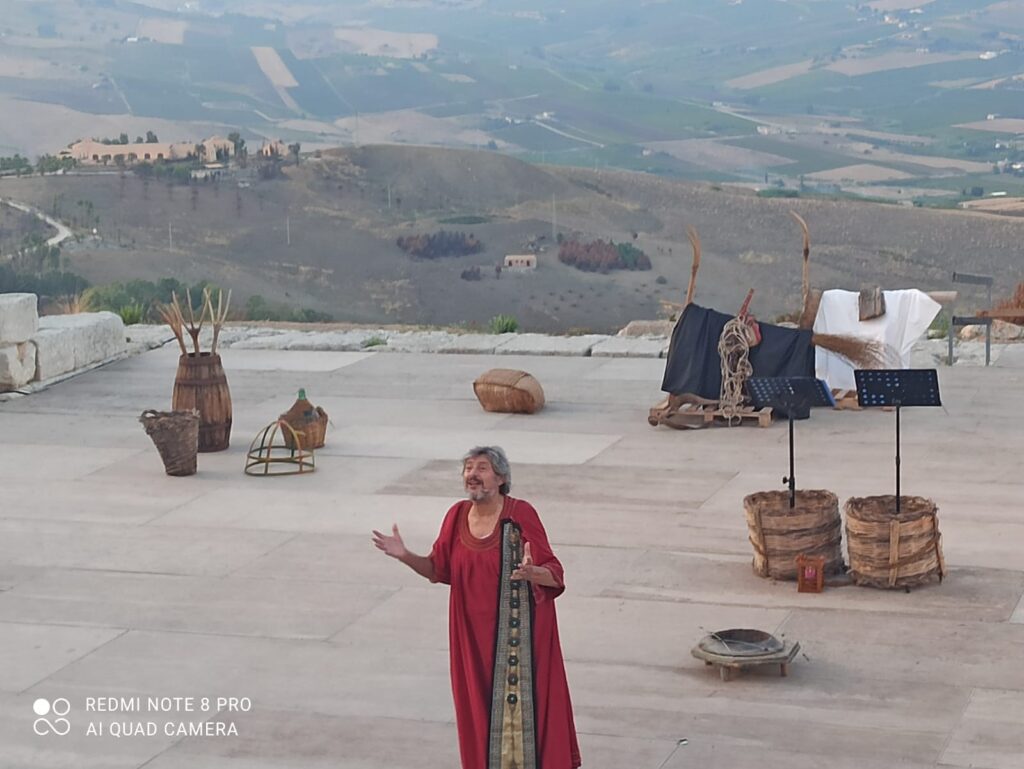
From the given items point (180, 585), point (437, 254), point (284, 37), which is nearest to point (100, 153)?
point (437, 254)

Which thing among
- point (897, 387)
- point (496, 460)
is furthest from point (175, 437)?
point (496, 460)

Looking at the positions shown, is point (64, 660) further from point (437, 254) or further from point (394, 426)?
point (437, 254)

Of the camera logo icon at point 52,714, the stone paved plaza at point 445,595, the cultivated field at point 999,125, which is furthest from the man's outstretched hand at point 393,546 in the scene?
the cultivated field at point 999,125

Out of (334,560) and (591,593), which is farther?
(334,560)

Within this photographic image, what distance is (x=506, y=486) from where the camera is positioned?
722 centimetres

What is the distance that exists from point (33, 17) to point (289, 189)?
104474mm

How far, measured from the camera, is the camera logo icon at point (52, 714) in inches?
339

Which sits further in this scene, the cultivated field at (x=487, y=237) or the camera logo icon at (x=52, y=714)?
the cultivated field at (x=487, y=237)

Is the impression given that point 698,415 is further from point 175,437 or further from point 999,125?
point 999,125

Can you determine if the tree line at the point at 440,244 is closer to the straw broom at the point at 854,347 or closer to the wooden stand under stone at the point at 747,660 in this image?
the straw broom at the point at 854,347

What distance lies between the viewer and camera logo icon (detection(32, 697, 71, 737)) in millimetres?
8602

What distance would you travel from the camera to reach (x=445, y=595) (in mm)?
10586

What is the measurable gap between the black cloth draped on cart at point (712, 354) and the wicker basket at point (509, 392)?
1.29m

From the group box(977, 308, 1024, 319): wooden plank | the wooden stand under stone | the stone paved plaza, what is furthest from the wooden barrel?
box(977, 308, 1024, 319): wooden plank
